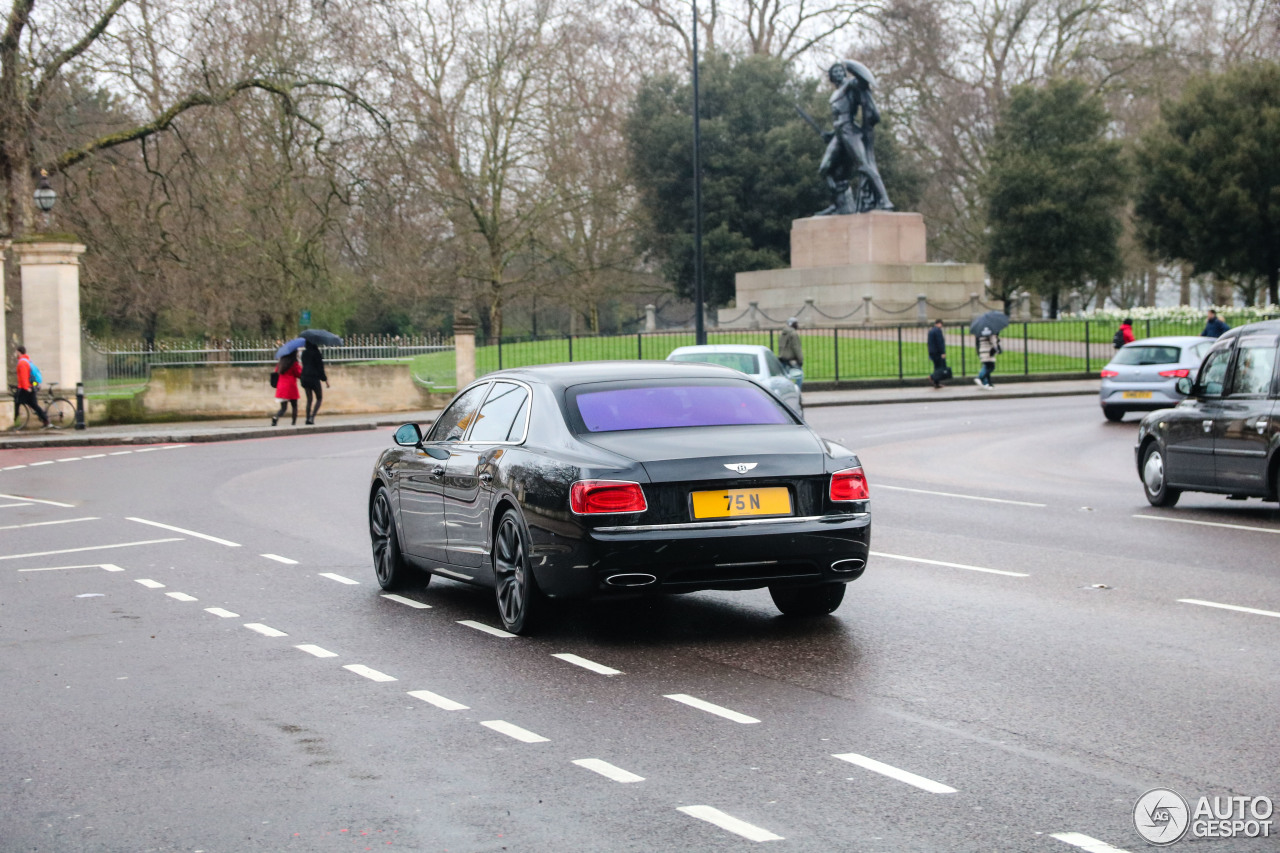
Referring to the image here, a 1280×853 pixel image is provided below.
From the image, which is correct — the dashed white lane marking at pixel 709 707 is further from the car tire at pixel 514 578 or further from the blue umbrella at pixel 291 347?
the blue umbrella at pixel 291 347

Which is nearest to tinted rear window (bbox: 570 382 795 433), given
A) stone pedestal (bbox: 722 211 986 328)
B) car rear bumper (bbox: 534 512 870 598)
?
car rear bumper (bbox: 534 512 870 598)

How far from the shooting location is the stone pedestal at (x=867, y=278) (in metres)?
50.0

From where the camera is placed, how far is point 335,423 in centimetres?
3094

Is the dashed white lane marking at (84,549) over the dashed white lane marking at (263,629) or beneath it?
over

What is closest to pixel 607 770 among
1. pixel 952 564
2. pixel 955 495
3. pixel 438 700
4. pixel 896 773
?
pixel 896 773

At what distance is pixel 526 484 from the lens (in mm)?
8344

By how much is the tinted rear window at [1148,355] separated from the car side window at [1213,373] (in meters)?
13.2

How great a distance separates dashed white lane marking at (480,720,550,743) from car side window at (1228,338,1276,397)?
9.39 meters

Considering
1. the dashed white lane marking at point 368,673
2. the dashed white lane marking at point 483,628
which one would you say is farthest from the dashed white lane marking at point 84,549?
the dashed white lane marking at point 368,673

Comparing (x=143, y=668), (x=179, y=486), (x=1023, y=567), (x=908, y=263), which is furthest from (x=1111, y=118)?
(x=143, y=668)

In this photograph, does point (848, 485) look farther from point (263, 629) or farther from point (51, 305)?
point (51, 305)

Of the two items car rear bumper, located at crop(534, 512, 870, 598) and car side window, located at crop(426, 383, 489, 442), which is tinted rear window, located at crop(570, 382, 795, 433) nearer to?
car rear bumper, located at crop(534, 512, 870, 598)

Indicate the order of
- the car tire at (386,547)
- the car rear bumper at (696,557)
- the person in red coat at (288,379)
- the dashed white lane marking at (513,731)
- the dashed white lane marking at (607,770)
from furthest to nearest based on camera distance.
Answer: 1. the person in red coat at (288,379)
2. the car tire at (386,547)
3. the car rear bumper at (696,557)
4. the dashed white lane marking at (513,731)
5. the dashed white lane marking at (607,770)

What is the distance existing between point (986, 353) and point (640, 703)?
33.5 m
